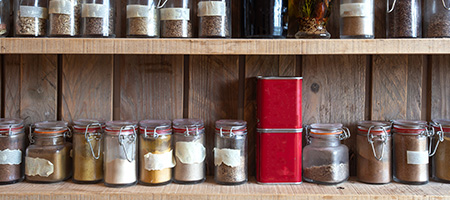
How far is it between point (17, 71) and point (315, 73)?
0.84 metres

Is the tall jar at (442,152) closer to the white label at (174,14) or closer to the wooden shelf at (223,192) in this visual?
the wooden shelf at (223,192)

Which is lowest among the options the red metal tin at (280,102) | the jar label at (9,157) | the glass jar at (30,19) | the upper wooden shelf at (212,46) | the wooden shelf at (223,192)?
the wooden shelf at (223,192)

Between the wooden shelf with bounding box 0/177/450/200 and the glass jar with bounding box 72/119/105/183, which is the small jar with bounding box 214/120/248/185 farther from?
the glass jar with bounding box 72/119/105/183

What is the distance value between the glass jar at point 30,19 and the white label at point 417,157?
0.97 metres

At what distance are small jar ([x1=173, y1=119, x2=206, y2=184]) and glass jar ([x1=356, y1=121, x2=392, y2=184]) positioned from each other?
1.39 feet

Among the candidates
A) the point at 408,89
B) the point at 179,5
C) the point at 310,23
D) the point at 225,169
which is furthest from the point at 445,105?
the point at 179,5

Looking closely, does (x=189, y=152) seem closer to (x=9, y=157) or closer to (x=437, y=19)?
(x=9, y=157)

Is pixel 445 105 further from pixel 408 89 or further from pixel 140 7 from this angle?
pixel 140 7

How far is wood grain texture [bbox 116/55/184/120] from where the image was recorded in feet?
4.34

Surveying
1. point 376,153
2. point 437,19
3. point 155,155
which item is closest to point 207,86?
point 155,155

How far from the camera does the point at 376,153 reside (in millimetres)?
1210

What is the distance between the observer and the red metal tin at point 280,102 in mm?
1200

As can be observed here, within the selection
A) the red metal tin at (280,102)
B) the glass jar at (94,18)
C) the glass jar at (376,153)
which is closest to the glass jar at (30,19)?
the glass jar at (94,18)

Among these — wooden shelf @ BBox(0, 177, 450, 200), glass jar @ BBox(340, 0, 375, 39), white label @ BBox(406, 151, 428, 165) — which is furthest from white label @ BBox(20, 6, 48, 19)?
white label @ BBox(406, 151, 428, 165)
